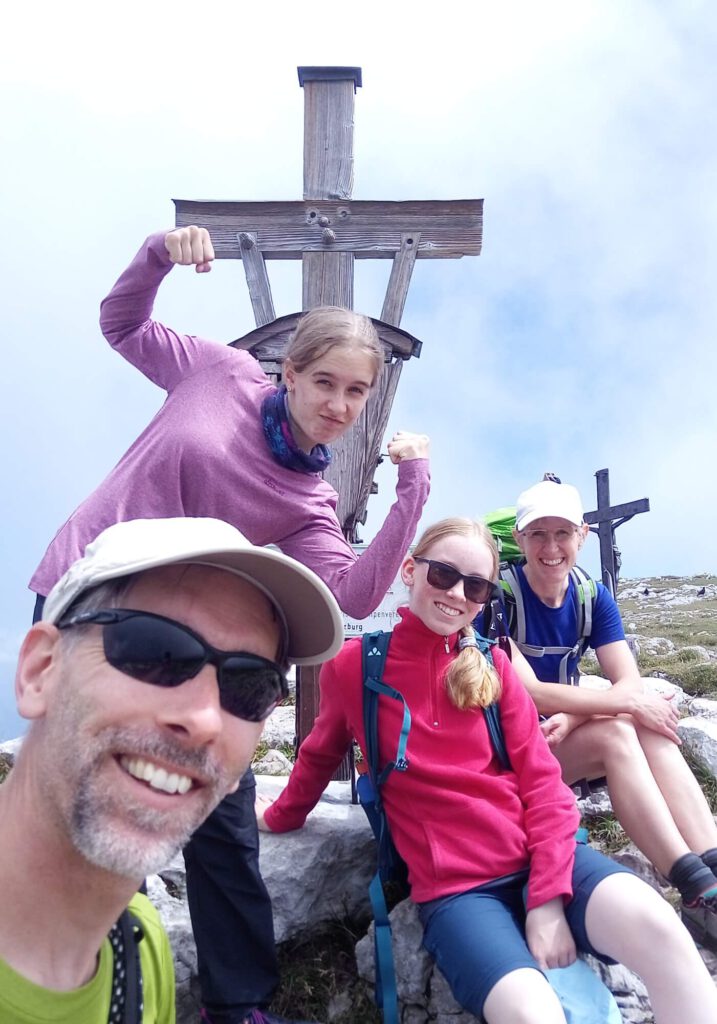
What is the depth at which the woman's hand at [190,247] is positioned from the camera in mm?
2846

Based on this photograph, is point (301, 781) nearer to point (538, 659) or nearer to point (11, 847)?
point (538, 659)

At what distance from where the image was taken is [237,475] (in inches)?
127

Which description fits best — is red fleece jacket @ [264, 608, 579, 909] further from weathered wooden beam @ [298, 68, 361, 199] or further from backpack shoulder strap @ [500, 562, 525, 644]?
weathered wooden beam @ [298, 68, 361, 199]

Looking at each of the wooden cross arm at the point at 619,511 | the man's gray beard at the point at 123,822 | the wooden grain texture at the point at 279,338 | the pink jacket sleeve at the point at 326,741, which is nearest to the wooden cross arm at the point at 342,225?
the wooden grain texture at the point at 279,338

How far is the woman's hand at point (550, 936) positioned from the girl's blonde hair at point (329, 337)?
2271 millimetres

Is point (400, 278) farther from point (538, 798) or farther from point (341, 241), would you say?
point (538, 798)

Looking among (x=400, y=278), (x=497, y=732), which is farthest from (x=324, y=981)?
(x=400, y=278)

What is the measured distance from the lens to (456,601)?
11.8ft

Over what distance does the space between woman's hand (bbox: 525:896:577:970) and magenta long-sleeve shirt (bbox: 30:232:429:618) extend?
54.2 inches

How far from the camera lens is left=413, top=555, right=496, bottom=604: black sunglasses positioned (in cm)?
359

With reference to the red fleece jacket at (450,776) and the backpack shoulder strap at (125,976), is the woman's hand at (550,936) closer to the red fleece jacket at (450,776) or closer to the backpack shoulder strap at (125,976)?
the red fleece jacket at (450,776)

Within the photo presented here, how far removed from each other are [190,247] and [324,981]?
3.49 metres

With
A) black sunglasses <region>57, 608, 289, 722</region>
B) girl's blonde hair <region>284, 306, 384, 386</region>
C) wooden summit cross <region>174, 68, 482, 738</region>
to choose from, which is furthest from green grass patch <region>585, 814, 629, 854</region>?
black sunglasses <region>57, 608, 289, 722</region>

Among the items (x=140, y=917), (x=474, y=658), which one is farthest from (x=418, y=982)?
(x=140, y=917)
